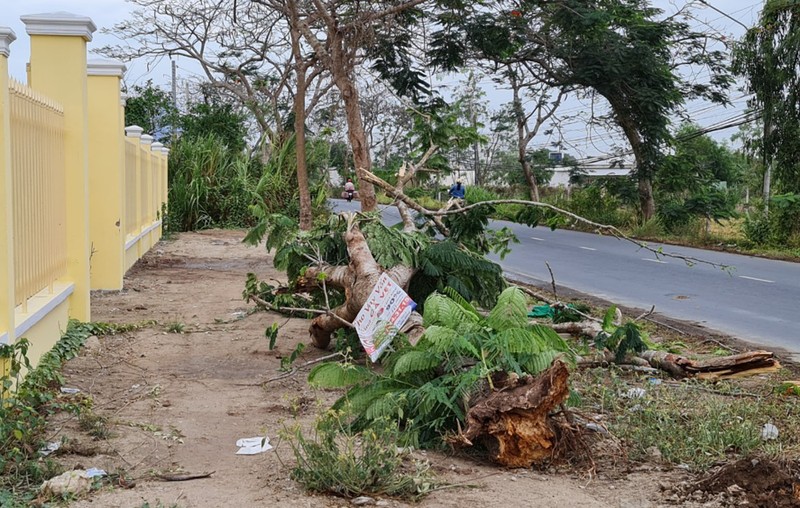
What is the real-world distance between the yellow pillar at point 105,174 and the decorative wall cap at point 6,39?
549 cm

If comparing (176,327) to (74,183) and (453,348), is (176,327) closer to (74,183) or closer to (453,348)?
(74,183)

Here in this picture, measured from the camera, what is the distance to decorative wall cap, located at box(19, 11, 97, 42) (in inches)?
335

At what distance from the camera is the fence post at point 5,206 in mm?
5609

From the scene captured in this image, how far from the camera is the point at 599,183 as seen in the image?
98.5ft

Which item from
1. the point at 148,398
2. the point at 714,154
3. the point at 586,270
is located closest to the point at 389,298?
the point at 148,398

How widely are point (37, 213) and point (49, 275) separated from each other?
0.69m

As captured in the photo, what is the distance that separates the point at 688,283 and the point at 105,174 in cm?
854

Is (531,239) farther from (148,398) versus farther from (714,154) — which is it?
(714,154)

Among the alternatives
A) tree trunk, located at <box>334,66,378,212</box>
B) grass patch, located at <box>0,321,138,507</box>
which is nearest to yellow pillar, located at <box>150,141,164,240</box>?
tree trunk, located at <box>334,66,378,212</box>

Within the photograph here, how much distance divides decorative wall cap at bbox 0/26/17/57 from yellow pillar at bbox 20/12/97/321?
2823 mm

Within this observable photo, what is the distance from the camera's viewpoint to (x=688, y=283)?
13930mm

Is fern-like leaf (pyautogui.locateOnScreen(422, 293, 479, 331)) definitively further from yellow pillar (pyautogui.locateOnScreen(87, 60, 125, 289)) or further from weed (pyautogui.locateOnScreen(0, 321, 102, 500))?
yellow pillar (pyautogui.locateOnScreen(87, 60, 125, 289))

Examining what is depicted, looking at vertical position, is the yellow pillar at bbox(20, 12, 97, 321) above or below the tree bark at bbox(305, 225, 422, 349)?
above

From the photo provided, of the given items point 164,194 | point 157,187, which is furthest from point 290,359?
point 164,194
